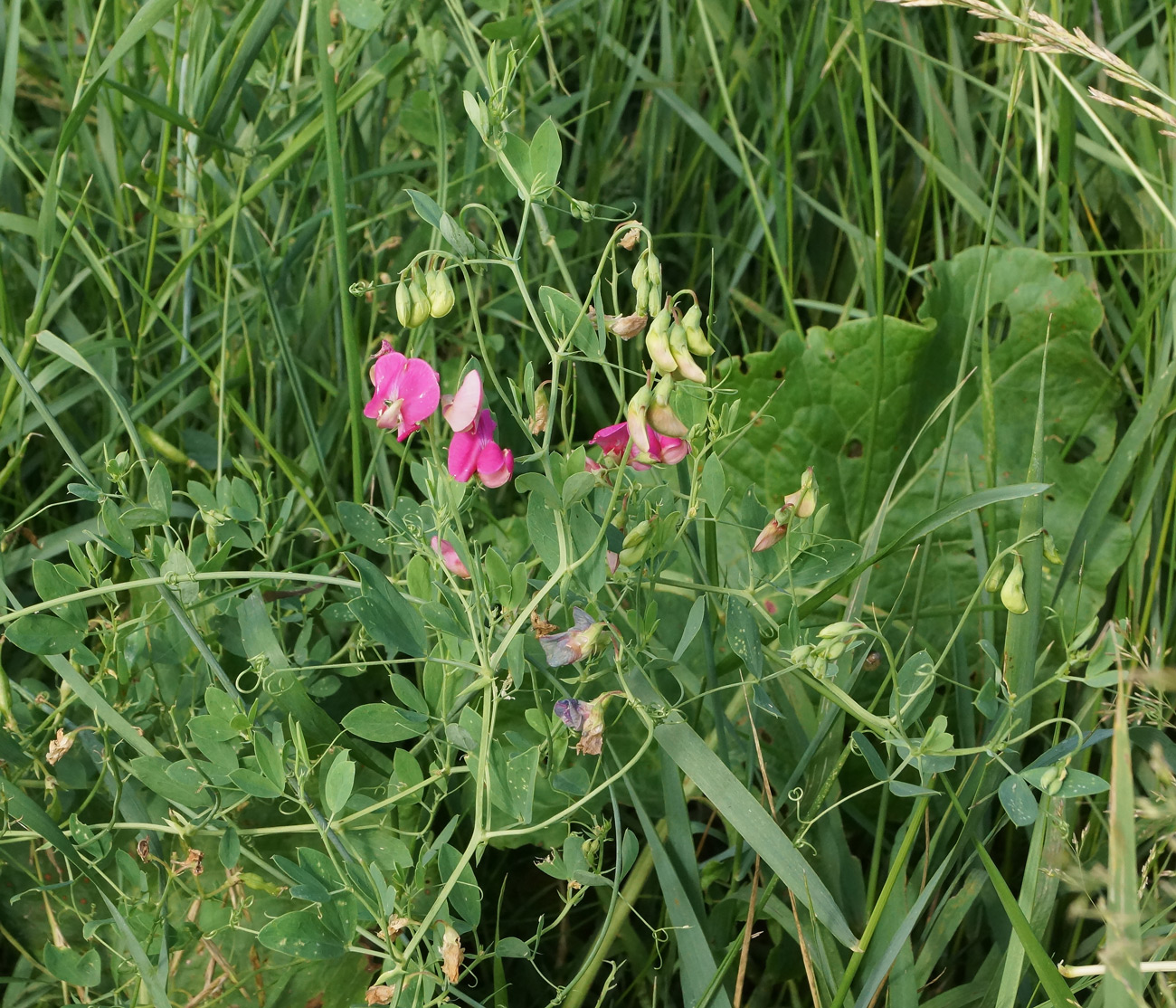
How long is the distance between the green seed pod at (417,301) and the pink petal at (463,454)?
0.09 m

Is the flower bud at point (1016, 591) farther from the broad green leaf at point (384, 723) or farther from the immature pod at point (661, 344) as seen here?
the broad green leaf at point (384, 723)

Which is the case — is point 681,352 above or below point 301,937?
above

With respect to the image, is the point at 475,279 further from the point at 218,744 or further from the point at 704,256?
the point at 218,744

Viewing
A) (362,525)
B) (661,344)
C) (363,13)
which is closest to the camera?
(661,344)

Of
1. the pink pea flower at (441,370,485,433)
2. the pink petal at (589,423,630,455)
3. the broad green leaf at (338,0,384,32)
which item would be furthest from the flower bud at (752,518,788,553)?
the broad green leaf at (338,0,384,32)

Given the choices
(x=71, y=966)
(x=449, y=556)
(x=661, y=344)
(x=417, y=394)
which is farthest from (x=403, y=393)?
(x=71, y=966)

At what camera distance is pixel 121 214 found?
1.30m

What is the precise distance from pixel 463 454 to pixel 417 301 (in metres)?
0.11

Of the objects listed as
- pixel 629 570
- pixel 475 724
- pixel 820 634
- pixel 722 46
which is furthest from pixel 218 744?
pixel 722 46

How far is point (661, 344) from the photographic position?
654mm

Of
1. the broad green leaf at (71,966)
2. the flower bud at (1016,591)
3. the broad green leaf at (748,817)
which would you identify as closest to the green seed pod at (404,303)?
the broad green leaf at (748,817)

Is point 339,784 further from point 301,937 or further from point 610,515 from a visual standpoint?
point 610,515

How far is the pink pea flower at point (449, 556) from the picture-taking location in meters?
0.79

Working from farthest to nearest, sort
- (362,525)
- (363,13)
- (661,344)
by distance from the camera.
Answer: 1. (363,13)
2. (362,525)
3. (661,344)
